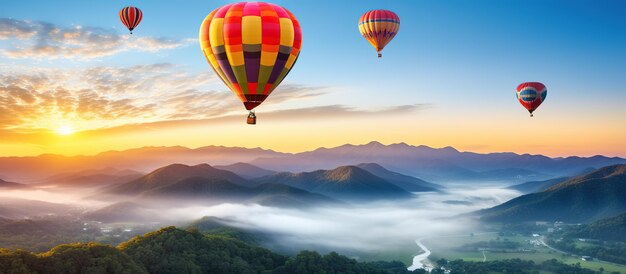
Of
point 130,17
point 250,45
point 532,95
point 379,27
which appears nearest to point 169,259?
point 130,17

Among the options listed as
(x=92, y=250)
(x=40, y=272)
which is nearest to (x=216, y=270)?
(x=92, y=250)

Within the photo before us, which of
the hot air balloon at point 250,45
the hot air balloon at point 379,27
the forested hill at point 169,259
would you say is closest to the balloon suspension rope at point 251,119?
the hot air balloon at point 250,45

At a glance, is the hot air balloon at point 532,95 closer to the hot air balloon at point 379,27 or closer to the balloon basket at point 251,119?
the hot air balloon at point 379,27

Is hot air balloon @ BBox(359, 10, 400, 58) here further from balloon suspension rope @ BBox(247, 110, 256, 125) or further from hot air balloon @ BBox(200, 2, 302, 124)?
balloon suspension rope @ BBox(247, 110, 256, 125)

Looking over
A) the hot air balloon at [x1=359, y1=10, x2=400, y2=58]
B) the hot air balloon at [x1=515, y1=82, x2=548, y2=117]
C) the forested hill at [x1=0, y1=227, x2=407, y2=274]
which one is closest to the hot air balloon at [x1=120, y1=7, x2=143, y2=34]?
the forested hill at [x1=0, y1=227, x2=407, y2=274]

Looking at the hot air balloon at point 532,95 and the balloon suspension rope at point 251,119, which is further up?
the hot air balloon at point 532,95

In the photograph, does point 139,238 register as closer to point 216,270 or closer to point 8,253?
point 216,270

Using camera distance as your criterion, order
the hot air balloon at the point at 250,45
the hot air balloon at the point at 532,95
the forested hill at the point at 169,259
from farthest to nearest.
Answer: the hot air balloon at the point at 532,95 < the forested hill at the point at 169,259 < the hot air balloon at the point at 250,45
